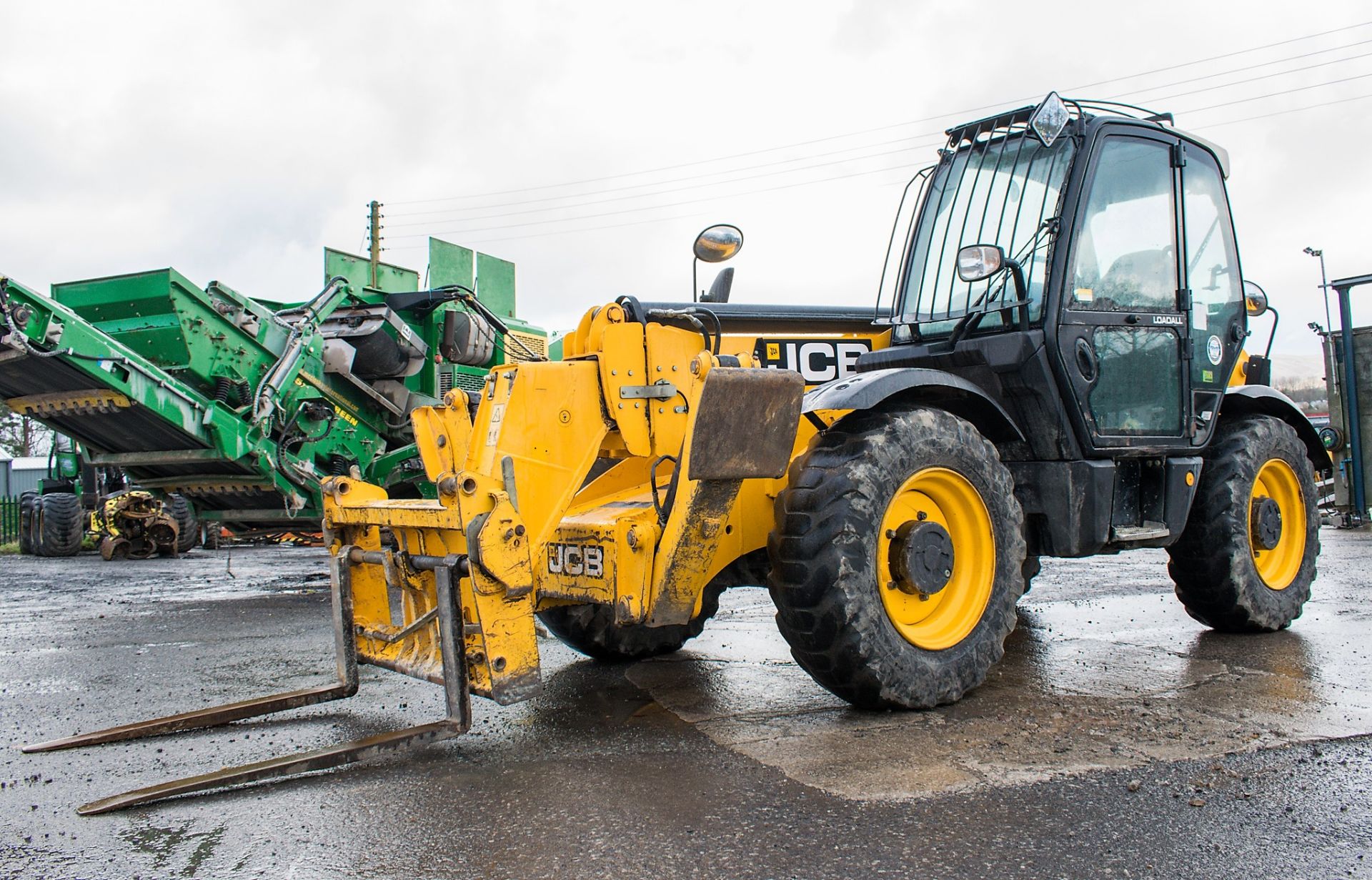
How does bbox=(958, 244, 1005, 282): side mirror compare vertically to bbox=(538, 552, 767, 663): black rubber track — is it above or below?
above

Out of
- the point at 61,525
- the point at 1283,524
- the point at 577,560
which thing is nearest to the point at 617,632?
the point at 577,560

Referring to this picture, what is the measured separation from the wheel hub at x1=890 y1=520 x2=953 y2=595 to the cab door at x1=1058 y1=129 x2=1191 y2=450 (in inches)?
49.0

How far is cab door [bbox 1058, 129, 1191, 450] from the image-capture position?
16.5 feet

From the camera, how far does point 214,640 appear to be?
6.67m

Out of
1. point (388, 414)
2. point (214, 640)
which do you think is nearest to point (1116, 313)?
Answer: point (214, 640)

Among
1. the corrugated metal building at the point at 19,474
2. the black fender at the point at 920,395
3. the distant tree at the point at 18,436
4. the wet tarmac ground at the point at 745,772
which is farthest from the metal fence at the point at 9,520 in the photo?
the distant tree at the point at 18,436

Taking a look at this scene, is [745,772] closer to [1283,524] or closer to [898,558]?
[898,558]

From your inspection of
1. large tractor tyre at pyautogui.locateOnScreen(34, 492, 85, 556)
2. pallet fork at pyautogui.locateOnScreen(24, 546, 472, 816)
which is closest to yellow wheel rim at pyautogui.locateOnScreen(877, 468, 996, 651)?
pallet fork at pyautogui.locateOnScreen(24, 546, 472, 816)

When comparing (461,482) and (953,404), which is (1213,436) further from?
(461,482)

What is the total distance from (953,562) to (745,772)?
1.40 m

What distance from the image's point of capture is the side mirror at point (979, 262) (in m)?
4.59

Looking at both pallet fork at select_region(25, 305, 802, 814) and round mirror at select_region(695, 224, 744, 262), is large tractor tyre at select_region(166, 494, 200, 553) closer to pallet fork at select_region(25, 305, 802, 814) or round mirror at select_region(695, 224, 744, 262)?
pallet fork at select_region(25, 305, 802, 814)

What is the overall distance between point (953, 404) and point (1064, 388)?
52cm

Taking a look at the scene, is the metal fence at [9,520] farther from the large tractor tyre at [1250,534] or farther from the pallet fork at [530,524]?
the large tractor tyre at [1250,534]
